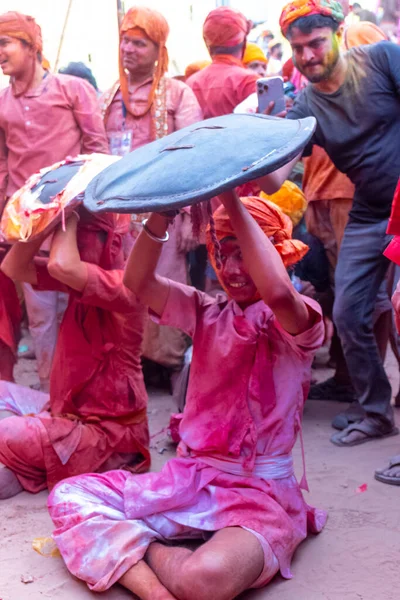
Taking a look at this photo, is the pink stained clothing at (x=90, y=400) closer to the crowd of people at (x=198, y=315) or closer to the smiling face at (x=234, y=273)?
the crowd of people at (x=198, y=315)

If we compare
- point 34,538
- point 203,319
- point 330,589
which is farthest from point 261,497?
point 34,538

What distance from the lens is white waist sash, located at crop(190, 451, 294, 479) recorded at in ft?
9.84

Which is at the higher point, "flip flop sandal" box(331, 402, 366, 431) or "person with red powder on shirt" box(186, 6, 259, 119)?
"person with red powder on shirt" box(186, 6, 259, 119)

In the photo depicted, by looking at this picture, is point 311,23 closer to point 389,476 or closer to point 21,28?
point 21,28

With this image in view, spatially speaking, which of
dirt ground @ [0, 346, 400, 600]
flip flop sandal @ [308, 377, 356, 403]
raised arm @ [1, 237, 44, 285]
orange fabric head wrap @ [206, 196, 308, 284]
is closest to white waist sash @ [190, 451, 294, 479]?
dirt ground @ [0, 346, 400, 600]

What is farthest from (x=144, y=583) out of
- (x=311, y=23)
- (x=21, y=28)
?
(x=21, y=28)

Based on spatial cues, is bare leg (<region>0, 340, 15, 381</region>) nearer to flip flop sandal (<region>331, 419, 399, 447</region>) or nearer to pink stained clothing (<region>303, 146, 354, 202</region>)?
flip flop sandal (<region>331, 419, 399, 447</region>)

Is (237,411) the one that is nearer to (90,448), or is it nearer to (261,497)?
(261,497)

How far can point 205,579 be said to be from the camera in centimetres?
260

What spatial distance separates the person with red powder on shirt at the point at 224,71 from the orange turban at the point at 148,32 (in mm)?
628

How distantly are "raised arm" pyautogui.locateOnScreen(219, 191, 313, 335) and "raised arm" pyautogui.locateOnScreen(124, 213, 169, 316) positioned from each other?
295 millimetres

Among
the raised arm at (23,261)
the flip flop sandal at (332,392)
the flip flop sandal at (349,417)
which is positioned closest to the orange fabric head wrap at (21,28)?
the raised arm at (23,261)

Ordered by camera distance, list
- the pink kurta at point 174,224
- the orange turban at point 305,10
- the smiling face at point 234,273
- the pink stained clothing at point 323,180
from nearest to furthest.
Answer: the smiling face at point 234,273
the orange turban at point 305,10
the pink stained clothing at point 323,180
the pink kurta at point 174,224

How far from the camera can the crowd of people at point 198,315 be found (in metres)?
2.86
